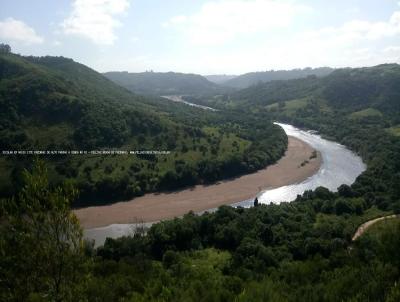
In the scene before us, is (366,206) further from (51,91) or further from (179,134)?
(51,91)

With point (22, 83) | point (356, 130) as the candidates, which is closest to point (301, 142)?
point (356, 130)

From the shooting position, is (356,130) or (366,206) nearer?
(366,206)

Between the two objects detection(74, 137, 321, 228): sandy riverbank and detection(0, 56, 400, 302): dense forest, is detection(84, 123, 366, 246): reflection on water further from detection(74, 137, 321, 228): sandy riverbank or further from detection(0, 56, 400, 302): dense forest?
detection(0, 56, 400, 302): dense forest

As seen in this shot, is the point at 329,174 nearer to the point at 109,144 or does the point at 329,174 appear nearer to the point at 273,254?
the point at 109,144

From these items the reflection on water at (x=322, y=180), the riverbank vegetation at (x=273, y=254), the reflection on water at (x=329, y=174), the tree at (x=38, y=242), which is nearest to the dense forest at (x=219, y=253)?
the tree at (x=38, y=242)

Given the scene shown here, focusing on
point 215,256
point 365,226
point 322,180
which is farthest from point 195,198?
point 365,226
